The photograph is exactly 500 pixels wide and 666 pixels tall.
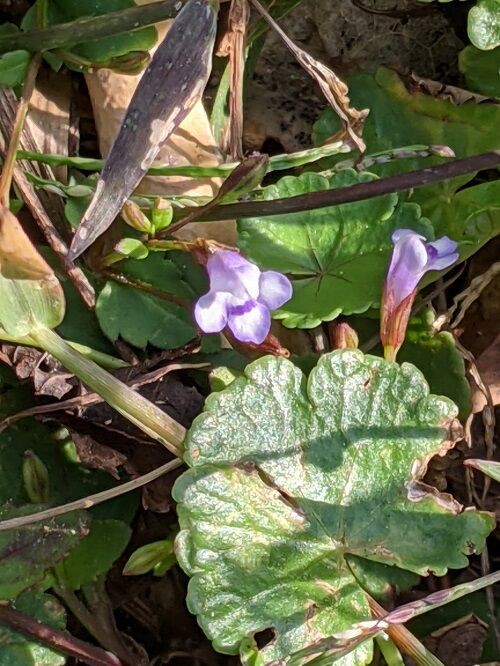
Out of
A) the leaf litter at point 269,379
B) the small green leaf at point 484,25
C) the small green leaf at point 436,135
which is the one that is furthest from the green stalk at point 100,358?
the small green leaf at point 484,25

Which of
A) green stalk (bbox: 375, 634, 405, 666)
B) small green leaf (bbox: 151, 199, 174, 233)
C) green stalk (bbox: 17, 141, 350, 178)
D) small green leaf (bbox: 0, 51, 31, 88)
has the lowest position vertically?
green stalk (bbox: 375, 634, 405, 666)

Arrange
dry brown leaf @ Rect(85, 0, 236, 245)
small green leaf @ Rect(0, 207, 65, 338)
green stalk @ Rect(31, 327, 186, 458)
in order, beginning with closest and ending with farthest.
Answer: small green leaf @ Rect(0, 207, 65, 338) < green stalk @ Rect(31, 327, 186, 458) < dry brown leaf @ Rect(85, 0, 236, 245)

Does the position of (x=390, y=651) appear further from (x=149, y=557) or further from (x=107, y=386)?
(x=107, y=386)

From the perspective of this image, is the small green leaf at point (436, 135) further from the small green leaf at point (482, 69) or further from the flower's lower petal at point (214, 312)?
the flower's lower petal at point (214, 312)

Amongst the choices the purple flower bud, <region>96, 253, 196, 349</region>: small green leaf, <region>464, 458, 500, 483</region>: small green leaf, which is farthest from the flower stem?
<region>96, 253, 196, 349</region>: small green leaf

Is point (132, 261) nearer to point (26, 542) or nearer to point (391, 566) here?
point (26, 542)

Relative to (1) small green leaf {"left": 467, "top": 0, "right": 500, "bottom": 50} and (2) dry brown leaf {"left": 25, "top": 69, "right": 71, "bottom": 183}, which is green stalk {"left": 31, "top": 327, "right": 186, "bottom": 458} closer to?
(2) dry brown leaf {"left": 25, "top": 69, "right": 71, "bottom": 183}
